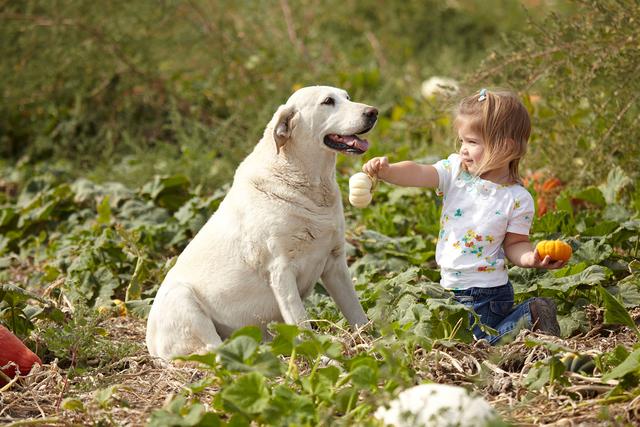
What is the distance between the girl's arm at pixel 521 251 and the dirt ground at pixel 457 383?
1.02 feet

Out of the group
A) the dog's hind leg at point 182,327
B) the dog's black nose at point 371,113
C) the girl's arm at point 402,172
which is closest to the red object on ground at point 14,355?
the dog's hind leg at point 182,327

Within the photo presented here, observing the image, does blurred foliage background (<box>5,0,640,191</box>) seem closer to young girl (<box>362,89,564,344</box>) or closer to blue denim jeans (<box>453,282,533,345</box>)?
young girl (<box>362,89,564,344</box>)

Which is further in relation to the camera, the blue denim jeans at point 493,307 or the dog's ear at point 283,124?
the dog's ear at point 283,124

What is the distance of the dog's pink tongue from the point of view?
3.91 m

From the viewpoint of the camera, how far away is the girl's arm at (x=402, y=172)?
386 cm

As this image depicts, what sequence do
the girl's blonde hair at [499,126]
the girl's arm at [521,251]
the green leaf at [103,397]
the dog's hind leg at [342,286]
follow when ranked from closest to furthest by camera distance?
the green leaf at [103,397] → the girl's arm at [521,251] → the girl's blonde hair at [499,126] → the dog's hind leg at [342,286]

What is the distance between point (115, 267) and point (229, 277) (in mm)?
1606

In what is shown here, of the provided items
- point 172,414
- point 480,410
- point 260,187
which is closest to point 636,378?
point 480,410

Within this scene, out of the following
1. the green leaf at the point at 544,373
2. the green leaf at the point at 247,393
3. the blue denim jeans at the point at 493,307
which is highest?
the green leaf at the point at 247,393

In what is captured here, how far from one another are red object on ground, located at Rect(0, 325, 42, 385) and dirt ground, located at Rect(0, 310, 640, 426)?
0.22 ft

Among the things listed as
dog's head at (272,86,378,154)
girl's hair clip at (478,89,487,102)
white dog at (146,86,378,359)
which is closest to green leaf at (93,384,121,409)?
white dog at (146,86,378,359)

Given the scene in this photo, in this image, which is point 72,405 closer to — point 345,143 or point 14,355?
point 14,355

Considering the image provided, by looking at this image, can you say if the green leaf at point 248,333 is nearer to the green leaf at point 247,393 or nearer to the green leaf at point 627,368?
the green leaf at point 247,393

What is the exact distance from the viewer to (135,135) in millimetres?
8734
